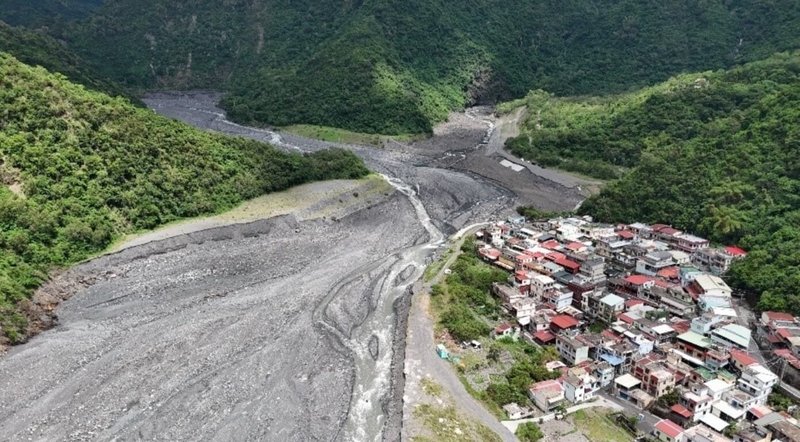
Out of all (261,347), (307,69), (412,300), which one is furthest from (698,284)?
(307,69)

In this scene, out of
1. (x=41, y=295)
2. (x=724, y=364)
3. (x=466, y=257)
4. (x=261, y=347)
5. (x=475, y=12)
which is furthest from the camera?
(x=475, y=12)

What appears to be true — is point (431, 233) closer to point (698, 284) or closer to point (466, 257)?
point (466, 257)

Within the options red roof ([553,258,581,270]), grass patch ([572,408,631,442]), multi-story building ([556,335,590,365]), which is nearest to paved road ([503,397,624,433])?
grass patch ([572,408,631,442])

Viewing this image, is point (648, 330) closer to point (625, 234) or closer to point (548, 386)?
point (548, 386)

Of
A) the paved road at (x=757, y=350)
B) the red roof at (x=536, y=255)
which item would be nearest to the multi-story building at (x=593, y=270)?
the red roof at (x=536, y=255)

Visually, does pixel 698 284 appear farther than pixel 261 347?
Yes

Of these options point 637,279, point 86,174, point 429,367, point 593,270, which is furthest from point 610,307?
point 86,174

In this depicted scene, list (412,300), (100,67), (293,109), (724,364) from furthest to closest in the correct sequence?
(100,67)
(293,109)
(412,300)
(724,364)

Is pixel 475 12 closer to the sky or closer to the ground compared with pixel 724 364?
closer to the sky
